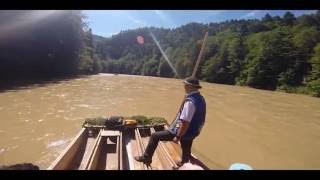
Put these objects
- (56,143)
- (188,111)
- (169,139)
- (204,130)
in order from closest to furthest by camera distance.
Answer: (188,111)
(169,139)
(56,143)
(204,130)

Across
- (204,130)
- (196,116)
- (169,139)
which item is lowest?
(204,130)

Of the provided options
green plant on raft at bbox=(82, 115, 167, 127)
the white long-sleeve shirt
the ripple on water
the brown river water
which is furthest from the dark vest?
the ripple on water

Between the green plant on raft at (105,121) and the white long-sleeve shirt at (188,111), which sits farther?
the green plant on raft at (105,121)

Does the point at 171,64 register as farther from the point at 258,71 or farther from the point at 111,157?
the point at 111,157

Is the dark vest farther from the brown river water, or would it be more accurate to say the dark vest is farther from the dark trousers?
the brown river water

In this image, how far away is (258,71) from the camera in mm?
35750

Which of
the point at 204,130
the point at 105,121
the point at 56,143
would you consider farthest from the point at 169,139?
the point at 204,130

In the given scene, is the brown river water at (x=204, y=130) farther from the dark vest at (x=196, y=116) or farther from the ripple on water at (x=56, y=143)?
the dark vest at (x=196, y=116)

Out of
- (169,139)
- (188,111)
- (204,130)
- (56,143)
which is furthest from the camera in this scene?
(204,130)

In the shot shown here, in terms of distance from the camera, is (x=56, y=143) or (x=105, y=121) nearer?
(x=105, y=121)

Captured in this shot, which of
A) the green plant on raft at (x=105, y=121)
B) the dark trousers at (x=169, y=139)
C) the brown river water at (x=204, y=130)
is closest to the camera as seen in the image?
the dark trousers at (x=169, y=139)

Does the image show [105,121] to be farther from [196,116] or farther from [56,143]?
[196,116]

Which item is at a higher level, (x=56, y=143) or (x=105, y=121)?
(x=105, y=121)

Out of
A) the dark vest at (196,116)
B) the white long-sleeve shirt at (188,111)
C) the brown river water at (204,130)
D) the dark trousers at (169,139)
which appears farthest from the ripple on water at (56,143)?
the white long-sleeve shirt at (188,111)
